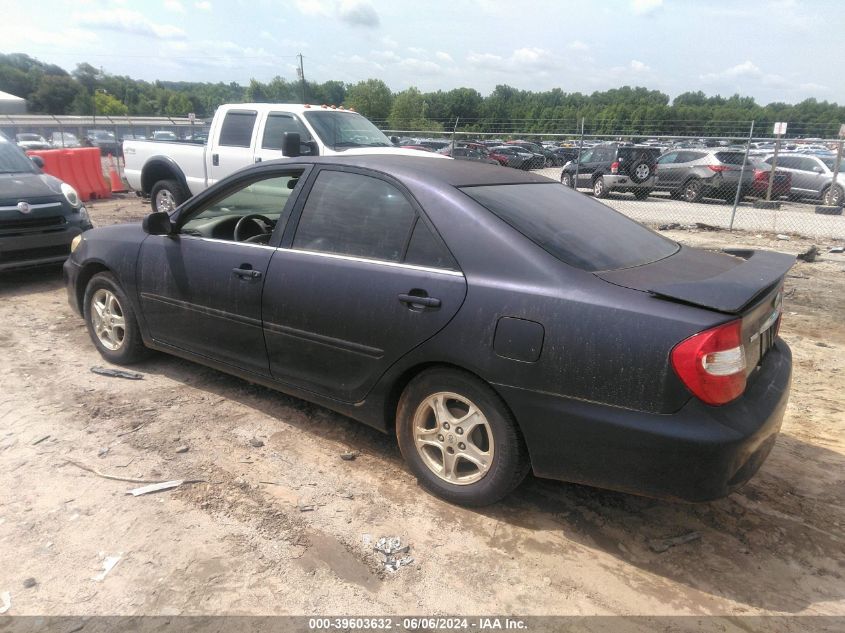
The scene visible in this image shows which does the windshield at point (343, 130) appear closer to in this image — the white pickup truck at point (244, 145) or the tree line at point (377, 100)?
the white pickup truck at point (244, 145)

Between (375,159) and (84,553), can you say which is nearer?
(84,553)

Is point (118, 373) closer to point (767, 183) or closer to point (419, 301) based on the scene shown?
point (419, 301)

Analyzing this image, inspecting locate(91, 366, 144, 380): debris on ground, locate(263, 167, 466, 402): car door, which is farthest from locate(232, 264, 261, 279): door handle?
locate(91, 366, 144, 380): debris on ground

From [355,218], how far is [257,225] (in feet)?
3.68

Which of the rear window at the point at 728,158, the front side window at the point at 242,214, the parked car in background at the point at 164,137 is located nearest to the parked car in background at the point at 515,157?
the rear window at the point at 728,158

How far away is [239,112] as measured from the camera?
30.5 feet

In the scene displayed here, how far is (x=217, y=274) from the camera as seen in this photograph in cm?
362

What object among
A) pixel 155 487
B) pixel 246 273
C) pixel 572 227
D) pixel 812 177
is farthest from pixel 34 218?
pixel 812 177

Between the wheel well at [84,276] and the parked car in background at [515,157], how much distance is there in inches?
900


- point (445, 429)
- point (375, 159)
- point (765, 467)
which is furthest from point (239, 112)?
point (765, 467)

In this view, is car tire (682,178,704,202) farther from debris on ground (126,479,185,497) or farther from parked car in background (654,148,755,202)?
debris on ground (126,479,185,497)

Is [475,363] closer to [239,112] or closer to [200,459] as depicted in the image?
[200,459]

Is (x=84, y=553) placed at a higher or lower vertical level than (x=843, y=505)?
lower

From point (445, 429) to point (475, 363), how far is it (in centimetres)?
42
